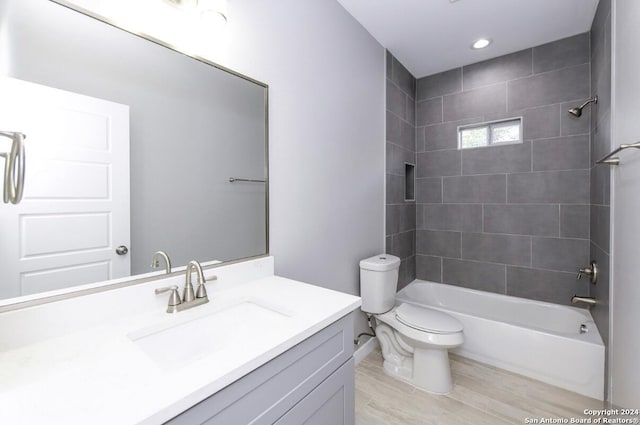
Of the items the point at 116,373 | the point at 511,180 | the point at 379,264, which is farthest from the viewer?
the point at 511,180

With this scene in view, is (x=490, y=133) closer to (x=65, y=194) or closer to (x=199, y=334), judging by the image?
(x=199, y=334)

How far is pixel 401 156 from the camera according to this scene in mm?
2775

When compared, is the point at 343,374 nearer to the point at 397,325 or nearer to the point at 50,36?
the point at 397,325

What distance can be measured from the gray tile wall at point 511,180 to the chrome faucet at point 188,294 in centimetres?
199

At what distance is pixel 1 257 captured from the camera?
760 millimetres

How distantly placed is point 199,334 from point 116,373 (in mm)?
325

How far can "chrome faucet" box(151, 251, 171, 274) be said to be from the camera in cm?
107

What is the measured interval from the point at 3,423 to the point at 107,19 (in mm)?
1126

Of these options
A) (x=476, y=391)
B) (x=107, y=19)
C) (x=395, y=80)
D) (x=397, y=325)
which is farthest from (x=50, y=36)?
(x=476, y=391)

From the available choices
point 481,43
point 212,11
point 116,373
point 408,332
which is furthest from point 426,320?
point 481,43

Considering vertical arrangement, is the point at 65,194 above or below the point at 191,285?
above

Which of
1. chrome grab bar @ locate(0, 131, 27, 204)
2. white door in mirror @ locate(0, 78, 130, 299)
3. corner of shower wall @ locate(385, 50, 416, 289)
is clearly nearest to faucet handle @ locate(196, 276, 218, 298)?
white door in mirror @ locate(0, 78, 130, 299)


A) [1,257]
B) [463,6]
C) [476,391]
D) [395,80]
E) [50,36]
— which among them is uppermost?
[463,6]

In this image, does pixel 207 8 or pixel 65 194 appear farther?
pixel 207 8
